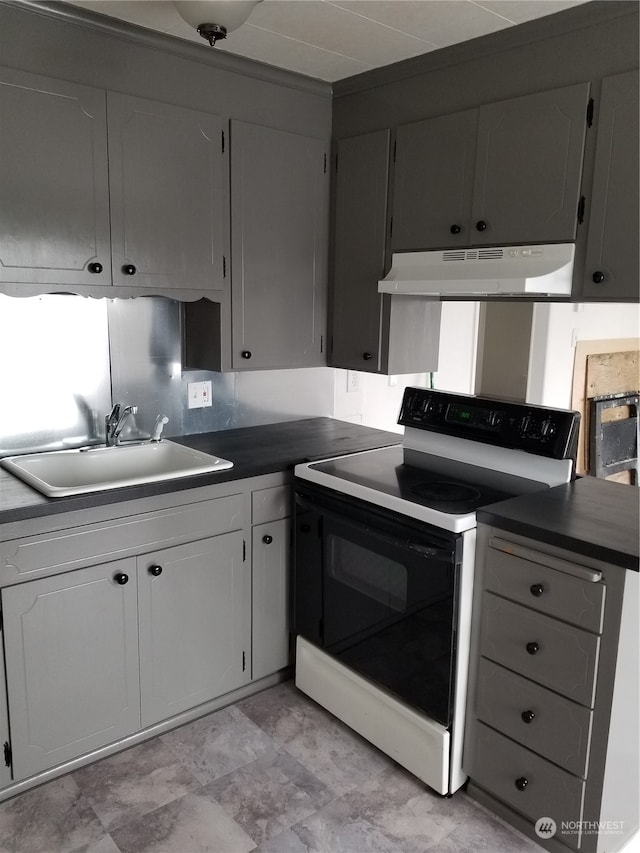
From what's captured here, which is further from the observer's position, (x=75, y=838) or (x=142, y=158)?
(x=142, y=158)

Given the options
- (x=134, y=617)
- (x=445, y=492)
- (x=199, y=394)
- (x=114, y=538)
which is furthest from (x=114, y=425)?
(x=445, y=492)

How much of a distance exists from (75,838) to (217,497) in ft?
3.33

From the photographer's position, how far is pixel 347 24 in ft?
6.53

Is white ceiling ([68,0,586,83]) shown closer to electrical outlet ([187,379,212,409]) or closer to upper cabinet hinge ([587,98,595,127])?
upper cabinet hinge ([587,98,595,127])

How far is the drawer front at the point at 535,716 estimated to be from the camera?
1653mm

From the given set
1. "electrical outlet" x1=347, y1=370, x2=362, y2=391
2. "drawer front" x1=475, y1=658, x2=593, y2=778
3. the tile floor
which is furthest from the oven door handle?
"electrical outlet" x1=347, y1=370, x2=362, y2=391

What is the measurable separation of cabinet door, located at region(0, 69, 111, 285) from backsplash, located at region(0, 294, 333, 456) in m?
0.25

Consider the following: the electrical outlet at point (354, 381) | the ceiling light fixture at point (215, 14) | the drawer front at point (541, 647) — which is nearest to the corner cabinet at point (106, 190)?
the ceiling light fixture at point (215, 14)

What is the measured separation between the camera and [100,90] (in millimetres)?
2027

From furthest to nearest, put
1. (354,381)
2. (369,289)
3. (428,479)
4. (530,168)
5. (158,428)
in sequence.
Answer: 1. (354,381)
2. (369,289)
3. (158,428)
4. (428,479)
5. (530,168)

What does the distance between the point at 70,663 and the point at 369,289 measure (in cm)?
169

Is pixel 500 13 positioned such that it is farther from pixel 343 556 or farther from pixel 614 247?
pixel 343 556

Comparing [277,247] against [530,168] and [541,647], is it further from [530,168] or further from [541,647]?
[541,647]

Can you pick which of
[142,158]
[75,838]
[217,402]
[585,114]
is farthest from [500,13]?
[75,838]
